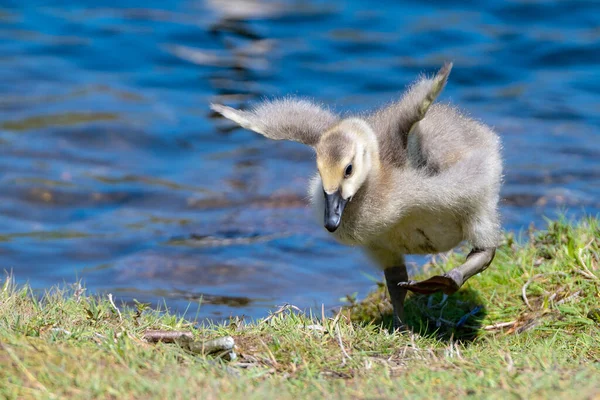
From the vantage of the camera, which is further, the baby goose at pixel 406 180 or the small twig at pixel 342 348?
the baby goose at pixel 406 180

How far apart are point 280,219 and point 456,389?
7135mm

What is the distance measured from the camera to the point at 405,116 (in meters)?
6.01

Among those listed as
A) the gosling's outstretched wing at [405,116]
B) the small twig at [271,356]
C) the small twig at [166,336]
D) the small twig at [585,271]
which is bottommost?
the small twig at [271,356]

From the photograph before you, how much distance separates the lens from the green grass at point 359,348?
4098mm

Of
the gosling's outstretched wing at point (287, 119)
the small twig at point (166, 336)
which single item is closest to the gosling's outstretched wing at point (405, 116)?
the gosling's outstretched wing at point (287, 119)

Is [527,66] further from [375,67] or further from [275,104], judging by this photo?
[275,104]

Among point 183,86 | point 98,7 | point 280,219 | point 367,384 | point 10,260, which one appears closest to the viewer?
point 367,384

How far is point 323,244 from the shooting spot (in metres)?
10.4

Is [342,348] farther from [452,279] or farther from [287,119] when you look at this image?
[287,119]

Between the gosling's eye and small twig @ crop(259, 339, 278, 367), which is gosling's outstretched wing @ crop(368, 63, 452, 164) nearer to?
the gosling's eye

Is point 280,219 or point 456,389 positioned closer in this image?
point 456,389

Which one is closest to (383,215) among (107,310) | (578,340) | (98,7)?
(578,340)

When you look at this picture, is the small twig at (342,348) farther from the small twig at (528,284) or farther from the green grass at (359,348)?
the small twig at (528,284)

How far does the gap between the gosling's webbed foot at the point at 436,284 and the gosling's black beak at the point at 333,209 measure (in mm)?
673
